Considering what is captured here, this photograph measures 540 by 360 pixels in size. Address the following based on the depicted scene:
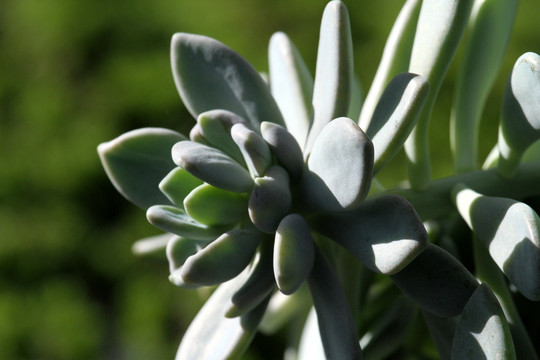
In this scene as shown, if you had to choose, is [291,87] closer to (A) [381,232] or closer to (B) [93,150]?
(A) [381,232]

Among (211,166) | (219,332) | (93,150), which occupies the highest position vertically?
(211,166)

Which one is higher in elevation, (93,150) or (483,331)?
(483,331)

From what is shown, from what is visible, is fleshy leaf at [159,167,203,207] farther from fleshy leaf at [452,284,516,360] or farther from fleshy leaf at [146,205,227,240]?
fleshy leaf at [452,284,516,360]

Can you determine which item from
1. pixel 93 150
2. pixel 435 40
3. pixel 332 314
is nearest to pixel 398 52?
pixel 435 40

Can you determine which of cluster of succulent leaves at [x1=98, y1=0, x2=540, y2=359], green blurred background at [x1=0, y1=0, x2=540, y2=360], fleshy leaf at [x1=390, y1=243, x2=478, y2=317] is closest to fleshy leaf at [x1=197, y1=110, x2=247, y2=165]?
cluster of succulent leaves at [x1=98, y1=0, x2=540, y2=359]

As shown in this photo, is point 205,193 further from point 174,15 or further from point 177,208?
point 174,15

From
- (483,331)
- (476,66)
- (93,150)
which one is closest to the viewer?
(483,331)

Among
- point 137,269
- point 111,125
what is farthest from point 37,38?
point 137,269
